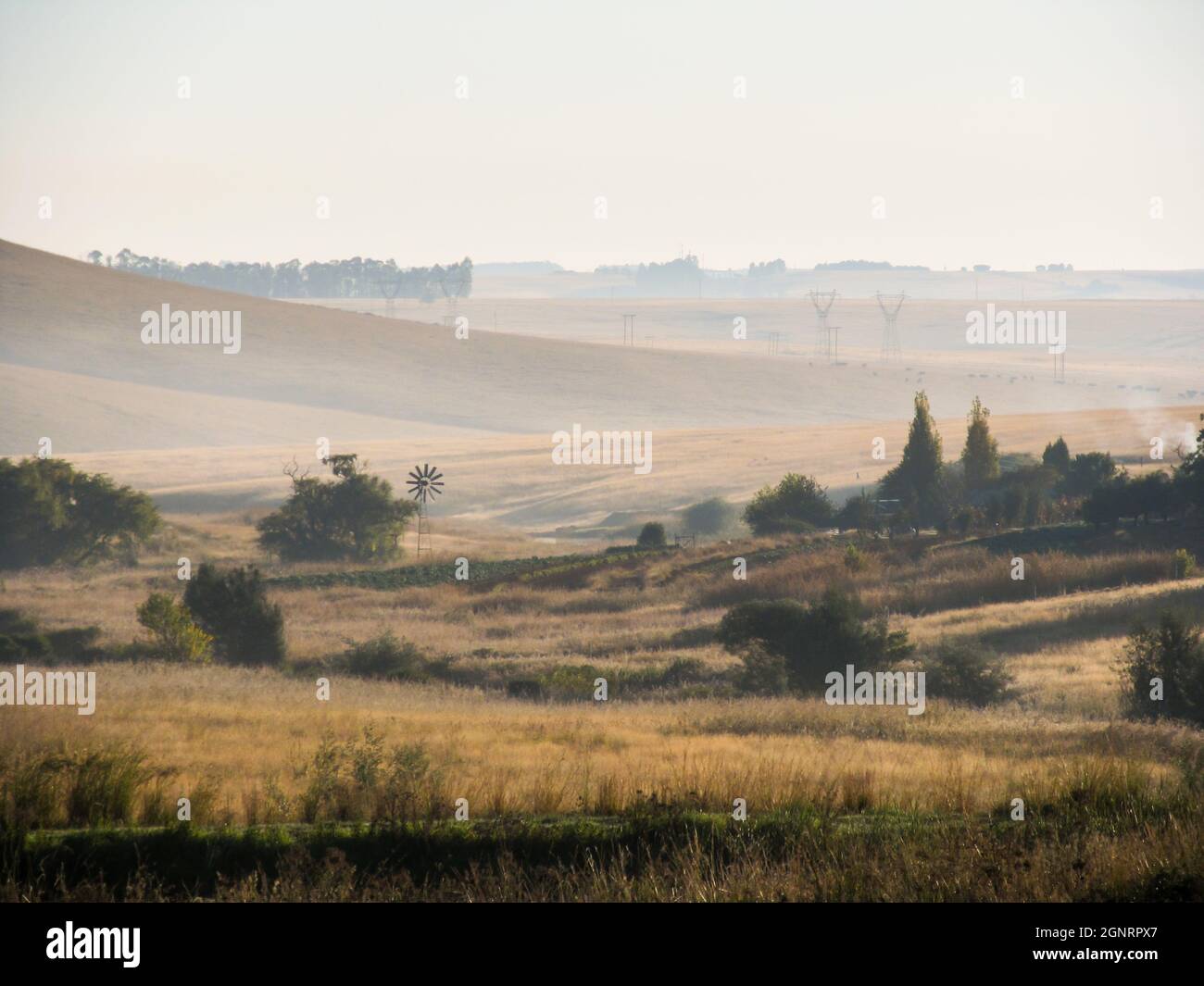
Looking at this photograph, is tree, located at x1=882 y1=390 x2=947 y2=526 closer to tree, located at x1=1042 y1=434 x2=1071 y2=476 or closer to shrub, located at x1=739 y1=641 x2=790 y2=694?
tree, located at x1=1042 y1=434 x2=1071 y2=476

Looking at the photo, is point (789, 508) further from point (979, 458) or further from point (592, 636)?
point (592, 636)

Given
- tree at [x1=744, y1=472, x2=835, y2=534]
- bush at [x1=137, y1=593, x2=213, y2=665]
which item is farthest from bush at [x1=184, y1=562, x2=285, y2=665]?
tree at [x1=744, y1=472, x2=835, y2=534]

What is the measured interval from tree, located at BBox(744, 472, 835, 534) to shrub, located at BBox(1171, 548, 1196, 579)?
75.5ft

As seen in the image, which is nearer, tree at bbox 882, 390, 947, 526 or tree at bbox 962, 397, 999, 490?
tree at bbox 882, 390, 947, 526

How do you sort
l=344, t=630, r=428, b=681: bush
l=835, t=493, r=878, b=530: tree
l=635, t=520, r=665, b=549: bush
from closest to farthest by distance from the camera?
l=344, t=630, r=428, b=681: bush → l=835, t=493, r=878, b=530: tree → l=635, t=520, r=665, b=549: bush

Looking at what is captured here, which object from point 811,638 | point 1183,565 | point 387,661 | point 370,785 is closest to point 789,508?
point 1183,565

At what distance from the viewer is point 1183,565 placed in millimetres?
42906

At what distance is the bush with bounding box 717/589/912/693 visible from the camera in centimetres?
3173

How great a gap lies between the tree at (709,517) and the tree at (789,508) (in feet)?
33.2

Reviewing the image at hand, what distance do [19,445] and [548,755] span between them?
107165mm

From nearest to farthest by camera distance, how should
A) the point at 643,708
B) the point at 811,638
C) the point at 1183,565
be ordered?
the point at 643,708
the point at 811,638
the point at 1183,565

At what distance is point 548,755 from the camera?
59.5 feet

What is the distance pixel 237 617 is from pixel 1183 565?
29.8m

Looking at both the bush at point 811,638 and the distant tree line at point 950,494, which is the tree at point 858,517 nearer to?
the distant tree line at point 950,494
